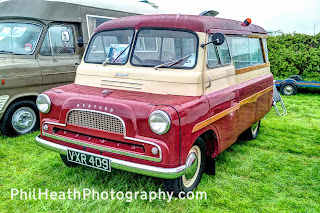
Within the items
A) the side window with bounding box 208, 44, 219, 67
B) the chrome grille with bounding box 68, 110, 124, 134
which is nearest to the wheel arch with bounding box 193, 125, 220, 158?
the side window with bounding box 208, 44, 219, 67

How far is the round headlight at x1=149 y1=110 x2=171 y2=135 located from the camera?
2.89m

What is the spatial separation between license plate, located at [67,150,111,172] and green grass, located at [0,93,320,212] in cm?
41

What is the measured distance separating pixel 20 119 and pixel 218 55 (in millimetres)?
3783

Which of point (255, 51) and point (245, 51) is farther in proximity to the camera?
point (255, 51)

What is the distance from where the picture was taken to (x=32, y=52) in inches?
228

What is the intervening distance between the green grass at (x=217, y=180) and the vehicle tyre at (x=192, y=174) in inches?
5.4

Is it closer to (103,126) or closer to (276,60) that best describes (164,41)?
(103,126)

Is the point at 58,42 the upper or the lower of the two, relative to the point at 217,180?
upper

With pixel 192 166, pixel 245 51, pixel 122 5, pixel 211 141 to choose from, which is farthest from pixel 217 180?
pixel 122 5

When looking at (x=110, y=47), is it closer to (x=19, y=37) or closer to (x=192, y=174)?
(x=192, y=174)

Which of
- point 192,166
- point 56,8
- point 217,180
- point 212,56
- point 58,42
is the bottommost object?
point 217,180

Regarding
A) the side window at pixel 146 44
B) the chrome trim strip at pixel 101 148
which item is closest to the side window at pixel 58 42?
the side window at pixel 146 44

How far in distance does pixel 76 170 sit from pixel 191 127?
1.82 meters

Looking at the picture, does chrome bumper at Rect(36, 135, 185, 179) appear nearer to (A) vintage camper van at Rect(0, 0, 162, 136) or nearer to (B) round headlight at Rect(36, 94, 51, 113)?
(B) round headlight at Rect(36, 94, 51, 113)
